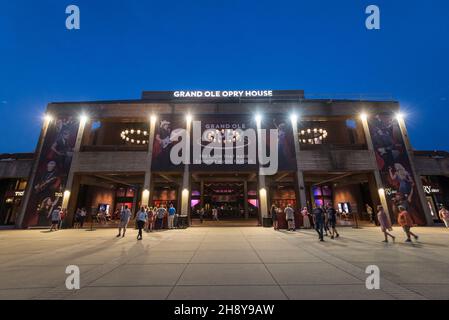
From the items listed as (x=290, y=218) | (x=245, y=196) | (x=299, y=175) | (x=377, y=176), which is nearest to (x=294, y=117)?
(x=299, y=175)

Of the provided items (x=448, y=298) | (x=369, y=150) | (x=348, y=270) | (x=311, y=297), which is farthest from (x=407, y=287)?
(x=369, y=150)

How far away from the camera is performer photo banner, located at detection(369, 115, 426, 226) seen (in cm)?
2067

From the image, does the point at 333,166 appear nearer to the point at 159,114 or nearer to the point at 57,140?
the point at 159,114

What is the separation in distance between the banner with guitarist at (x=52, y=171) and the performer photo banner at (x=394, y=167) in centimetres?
3448

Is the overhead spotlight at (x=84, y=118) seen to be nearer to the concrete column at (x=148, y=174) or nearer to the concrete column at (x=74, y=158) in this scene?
the concrete column at (x=74, y=158)

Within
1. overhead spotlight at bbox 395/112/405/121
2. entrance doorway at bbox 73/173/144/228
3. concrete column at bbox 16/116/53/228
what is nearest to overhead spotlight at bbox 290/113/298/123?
overhead spotlight at bbox 395/112/405/121

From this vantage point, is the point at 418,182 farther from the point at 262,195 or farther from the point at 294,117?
the point at 262,195

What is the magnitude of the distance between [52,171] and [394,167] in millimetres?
37406

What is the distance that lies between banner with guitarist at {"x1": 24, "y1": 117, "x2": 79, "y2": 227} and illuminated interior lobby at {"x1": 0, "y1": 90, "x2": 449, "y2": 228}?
0.10 meters

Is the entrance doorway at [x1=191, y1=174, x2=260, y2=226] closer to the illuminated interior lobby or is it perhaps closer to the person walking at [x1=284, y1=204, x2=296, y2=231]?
the illuminated interior lobby

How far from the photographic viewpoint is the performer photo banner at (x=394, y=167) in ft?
67.8

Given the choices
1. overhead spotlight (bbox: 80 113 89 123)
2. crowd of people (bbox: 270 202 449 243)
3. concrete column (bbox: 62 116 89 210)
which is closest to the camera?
crowd of people (bbox: 270 202 449 243)

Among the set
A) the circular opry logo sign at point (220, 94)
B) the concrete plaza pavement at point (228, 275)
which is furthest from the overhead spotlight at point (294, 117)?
the concrete plaza pavement at point (228, 275)

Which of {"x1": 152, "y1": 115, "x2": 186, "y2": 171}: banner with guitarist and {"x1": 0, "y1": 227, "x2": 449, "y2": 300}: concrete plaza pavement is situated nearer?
{"x1": 0, "y1": 227, "x2": 449, "y2": 300}: concrete plaza pavement
